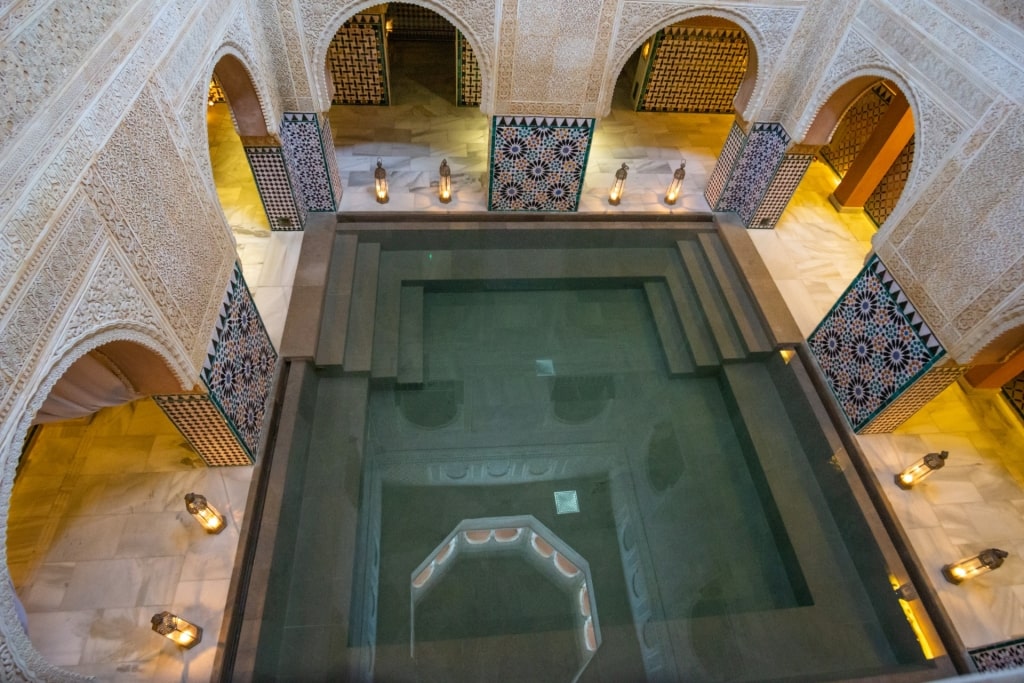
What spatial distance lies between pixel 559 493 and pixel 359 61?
3.58 m

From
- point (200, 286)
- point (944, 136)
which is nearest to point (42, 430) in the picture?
point (200, 286)

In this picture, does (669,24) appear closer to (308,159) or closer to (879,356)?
(879,356)

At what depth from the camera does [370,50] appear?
13.9ft

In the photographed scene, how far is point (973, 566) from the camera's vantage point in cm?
221

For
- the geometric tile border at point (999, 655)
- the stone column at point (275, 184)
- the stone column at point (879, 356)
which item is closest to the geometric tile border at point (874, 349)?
the stone column at point (879, 356)

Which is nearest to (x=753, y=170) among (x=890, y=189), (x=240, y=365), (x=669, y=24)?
(x=890, y=189)

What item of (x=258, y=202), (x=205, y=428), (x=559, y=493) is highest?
(x=258, y=202)

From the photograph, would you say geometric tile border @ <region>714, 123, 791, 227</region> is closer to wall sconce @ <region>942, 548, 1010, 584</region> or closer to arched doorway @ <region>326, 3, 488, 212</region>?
arched doorway @ <region>326, 3, 488, 212</region>

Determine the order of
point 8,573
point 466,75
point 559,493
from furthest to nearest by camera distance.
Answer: point 466,75
point 559,493
point 8,573

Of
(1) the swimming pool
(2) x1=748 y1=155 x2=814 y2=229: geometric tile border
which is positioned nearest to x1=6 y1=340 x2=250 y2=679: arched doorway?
(1) the swimming pool

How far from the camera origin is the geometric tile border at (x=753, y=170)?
3.38 metres

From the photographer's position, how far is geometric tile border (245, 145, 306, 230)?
310cm

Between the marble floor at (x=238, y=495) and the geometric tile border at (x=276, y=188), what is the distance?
0.10 m

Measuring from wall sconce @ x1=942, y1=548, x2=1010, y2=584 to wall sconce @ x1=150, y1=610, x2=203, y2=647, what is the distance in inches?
114
